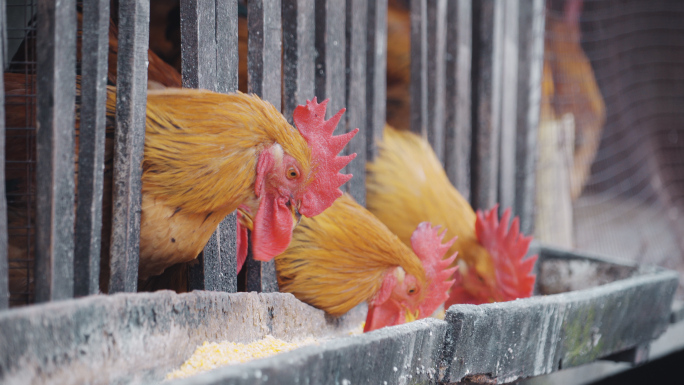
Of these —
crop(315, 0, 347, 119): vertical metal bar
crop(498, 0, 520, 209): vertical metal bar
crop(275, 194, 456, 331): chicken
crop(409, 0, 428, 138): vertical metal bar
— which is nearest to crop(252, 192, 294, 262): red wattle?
crop(275, 194, 456, 331): chicken

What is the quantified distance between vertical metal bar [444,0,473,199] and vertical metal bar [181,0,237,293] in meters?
1.96

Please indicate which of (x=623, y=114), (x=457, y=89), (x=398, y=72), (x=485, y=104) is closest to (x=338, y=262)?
(x=457, y=89)

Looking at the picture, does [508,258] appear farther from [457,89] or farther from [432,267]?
[457,89]

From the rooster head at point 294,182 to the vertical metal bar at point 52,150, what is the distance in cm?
68

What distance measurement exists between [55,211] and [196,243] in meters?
0.58

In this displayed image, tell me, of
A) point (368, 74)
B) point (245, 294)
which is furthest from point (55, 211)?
point (368, 74)

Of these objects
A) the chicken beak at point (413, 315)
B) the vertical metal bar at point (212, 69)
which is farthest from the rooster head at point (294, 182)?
the chicken beak at point (413, 315)

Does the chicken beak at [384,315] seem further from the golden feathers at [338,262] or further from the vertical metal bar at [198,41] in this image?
the vertical metal bar at [198,41]

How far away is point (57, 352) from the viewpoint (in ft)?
4.78

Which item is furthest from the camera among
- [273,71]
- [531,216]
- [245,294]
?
[531,216]

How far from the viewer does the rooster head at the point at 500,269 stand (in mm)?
3205

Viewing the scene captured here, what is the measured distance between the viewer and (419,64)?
366cm

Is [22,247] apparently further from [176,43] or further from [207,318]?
[176,43]

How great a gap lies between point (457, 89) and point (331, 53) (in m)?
1.29
